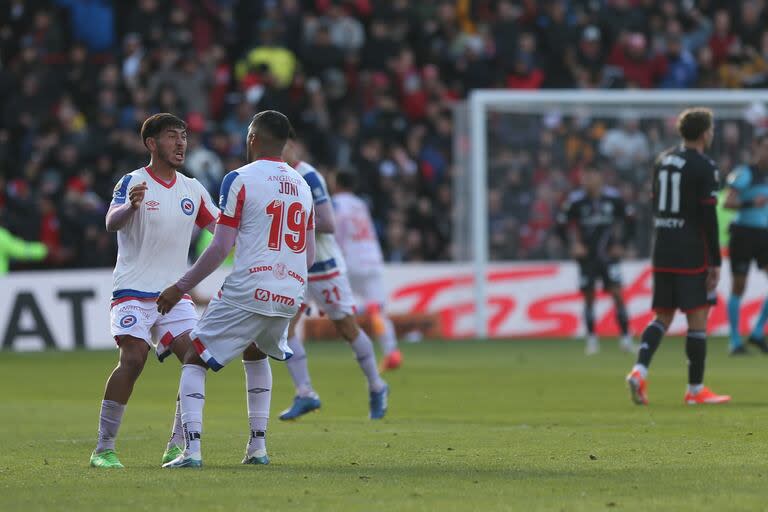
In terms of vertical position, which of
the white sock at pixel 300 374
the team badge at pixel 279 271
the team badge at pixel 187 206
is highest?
the team badge at pixel 187 206

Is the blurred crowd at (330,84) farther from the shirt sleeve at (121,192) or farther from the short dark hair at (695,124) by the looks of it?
the shirt sleeve at (121,192)

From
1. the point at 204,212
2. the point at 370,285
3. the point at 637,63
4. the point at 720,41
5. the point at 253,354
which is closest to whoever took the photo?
the point at 253,354

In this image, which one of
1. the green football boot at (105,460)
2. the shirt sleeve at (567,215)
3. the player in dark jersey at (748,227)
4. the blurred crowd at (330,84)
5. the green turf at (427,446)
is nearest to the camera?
the green turf at (427,446)

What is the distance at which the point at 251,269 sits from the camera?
28.9 feet

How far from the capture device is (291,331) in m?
12.9

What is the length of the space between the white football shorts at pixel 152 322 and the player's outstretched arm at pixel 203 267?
39cm

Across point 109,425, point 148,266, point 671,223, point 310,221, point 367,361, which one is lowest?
point 367,361

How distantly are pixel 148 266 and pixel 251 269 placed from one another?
0.74m

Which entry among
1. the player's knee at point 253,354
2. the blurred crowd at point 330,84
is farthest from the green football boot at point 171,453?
the blurred crowd at point 330,84

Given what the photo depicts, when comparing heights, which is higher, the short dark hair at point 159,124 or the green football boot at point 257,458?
the short dark hair at point 159,124

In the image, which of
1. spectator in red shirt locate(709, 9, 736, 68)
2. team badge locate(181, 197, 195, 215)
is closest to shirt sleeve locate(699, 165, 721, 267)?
team badge locate(181, 197, 195, 215)

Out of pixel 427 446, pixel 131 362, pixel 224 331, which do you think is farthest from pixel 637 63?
pixel 224 331

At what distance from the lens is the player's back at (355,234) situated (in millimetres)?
16812

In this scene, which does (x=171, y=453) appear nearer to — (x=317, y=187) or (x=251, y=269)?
(x=251, y=269)
